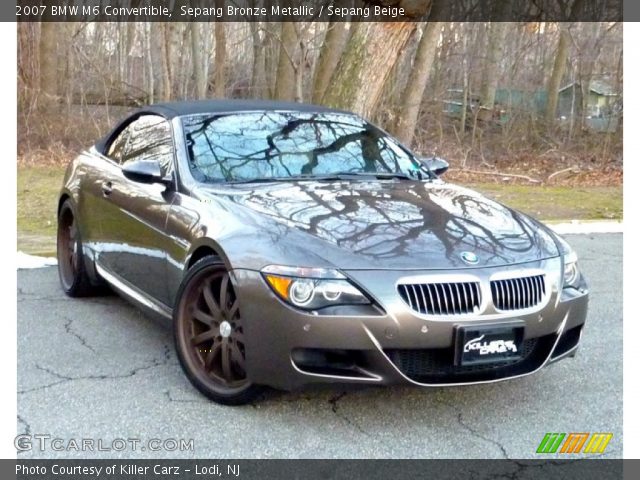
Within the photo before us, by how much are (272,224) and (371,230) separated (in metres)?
0.47

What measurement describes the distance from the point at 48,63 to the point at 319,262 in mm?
15518

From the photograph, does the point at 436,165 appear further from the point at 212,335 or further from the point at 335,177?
the point at 212,335

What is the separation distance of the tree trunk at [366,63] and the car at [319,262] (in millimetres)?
4648

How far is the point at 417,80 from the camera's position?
15.1 meters

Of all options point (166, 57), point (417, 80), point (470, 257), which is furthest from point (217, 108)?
point (166, 57)

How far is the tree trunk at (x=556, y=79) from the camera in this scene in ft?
66.4

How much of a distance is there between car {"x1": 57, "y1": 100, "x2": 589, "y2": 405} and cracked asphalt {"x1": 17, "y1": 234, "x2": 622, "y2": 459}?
0.24m

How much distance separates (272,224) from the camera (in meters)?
3.65

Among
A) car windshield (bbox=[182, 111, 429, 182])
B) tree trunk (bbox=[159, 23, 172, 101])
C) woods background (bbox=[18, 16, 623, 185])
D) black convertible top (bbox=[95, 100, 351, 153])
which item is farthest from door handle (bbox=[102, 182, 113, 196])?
tree trunk (bbox=[159, 23, 172, 101])

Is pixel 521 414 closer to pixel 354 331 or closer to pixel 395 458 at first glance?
pixel 395 458

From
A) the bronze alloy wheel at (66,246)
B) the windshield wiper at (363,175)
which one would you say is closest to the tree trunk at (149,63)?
the bronze alloy wheel at (66,246)

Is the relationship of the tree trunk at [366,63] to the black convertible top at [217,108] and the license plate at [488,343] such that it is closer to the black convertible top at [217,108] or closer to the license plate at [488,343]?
the black convertible top at [217,108]

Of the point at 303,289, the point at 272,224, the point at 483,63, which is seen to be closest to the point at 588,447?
the point at 303,289

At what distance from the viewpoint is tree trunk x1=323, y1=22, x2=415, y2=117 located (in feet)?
31.2
